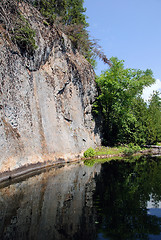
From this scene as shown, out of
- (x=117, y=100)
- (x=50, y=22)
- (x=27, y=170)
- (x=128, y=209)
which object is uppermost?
(x=50, y=22)

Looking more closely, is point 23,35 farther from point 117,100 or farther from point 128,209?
point 117,100

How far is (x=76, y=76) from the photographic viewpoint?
74.7 ft

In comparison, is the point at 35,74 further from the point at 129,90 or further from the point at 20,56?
the point at 129,90

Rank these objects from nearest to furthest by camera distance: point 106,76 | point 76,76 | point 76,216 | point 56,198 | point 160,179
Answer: point 76,216
point 56,198
point 160,179
point 76,76
point 106,76

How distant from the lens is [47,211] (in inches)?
225

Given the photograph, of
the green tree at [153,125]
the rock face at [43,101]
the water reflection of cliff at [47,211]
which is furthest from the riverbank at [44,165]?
the green tree at [153,125]

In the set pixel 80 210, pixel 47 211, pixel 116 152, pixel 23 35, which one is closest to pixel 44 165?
pixel 47 211

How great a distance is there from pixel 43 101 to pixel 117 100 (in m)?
14.4

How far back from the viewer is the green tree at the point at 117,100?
26663mm

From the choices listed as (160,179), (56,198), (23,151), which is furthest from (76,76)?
(56,198)

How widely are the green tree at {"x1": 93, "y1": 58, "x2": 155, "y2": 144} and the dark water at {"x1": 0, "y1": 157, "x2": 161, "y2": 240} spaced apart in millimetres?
18594

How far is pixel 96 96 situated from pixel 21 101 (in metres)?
16.5

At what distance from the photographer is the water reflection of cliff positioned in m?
4.44

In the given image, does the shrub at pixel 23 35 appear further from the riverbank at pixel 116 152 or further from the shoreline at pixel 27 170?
the riverbank at pixel 116 152
